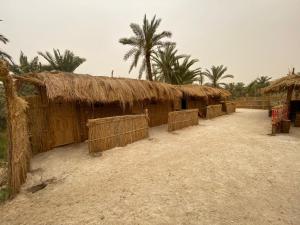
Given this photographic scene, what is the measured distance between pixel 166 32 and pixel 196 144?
1023 centimetres

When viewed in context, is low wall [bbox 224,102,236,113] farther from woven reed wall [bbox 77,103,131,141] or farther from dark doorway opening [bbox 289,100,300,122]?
woven reed wall [bbox 77,103,131,141]

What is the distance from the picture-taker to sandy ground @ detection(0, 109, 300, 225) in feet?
11.1

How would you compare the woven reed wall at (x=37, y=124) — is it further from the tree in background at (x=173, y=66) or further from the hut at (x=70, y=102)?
the tree in background at (x=173, y=66)

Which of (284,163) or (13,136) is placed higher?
(13,136)

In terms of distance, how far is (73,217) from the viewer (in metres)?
3.41

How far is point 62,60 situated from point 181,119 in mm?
11870

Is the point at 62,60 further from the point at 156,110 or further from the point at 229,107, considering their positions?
the point at 229,107

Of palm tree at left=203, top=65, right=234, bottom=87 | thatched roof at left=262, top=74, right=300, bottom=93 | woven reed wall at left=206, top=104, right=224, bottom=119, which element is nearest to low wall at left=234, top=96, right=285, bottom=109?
palm tree at left=203, top=65, right=234, bottom=87

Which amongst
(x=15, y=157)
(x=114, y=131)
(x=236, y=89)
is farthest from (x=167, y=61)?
(x=236, y=89)

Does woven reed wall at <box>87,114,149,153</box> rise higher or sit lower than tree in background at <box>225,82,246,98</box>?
lower

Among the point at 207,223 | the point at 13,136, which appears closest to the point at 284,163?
the point at 207,223

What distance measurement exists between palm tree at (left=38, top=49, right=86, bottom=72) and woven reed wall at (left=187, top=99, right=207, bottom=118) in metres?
10.2

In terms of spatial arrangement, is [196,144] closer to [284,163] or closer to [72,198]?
[284,163]

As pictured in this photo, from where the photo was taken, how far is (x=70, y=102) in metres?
7.88
